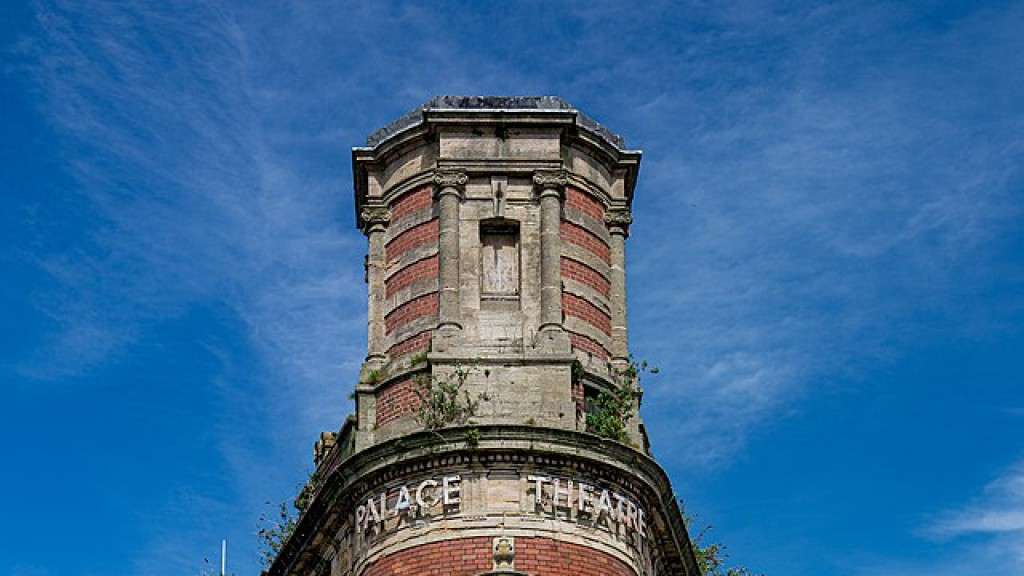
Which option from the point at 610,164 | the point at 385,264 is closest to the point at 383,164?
the point at 385,264

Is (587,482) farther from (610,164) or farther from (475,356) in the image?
(610,164)

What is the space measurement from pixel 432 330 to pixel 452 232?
1.82 meters

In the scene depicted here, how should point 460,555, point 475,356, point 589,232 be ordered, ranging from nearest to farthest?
point 460,555
point 475,356
point 589,232

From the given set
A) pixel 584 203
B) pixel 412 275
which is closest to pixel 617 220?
pixel 584 203

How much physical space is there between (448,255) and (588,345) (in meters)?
2.87

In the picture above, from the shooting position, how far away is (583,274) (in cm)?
3291

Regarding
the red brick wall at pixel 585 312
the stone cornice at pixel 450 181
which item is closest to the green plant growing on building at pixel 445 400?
the red brick wall at pixel 585 312

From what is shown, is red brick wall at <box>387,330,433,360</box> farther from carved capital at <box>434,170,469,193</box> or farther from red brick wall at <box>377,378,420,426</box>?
carved capital at <box>434,170,469,193</box>

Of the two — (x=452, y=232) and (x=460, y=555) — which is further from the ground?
(x=452, y=232)

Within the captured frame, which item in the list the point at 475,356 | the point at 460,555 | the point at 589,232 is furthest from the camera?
the point at 589,232

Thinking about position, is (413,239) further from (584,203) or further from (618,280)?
(618,280)

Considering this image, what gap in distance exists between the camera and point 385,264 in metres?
33.6

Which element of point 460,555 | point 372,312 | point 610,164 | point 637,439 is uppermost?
point 610,164

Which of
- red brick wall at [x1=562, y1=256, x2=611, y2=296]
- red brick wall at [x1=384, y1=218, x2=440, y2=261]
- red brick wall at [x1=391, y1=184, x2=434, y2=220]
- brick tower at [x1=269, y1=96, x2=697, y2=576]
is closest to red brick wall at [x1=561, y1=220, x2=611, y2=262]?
brick tower at [x1=269, y1=96, x2=697, y2=576]
